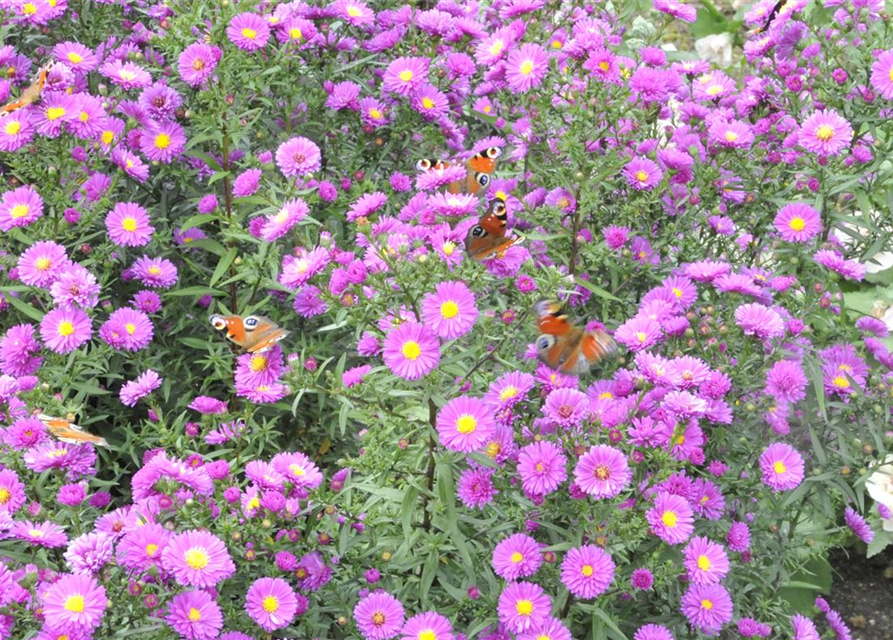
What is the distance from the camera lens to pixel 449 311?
2176 millimetres

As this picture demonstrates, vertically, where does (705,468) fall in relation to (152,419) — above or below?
above

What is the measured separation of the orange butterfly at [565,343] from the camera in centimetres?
236

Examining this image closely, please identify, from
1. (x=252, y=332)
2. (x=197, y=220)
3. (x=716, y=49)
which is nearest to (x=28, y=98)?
(x=197, y=220)

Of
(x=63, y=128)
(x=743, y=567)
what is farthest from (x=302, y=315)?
(x=743, y=567)

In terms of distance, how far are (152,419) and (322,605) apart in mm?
742

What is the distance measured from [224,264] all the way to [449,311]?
1207mm

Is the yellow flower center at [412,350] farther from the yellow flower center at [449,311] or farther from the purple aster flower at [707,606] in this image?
the purple aster flower at [707,606]

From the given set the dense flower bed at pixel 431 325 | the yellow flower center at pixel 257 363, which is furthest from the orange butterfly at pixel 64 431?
the yellow flower center at pixel 257 363

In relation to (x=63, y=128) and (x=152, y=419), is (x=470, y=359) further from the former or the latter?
(x=63, y=128)

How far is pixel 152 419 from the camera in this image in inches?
118

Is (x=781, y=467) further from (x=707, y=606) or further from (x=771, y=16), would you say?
(x=771, y=16)

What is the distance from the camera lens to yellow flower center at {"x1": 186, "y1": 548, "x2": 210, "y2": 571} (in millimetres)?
2189

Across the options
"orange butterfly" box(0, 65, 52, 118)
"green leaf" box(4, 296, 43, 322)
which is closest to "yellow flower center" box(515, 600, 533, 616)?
"green leaf" box(4, 296, 43, 322)

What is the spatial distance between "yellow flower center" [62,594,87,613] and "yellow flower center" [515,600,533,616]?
880 millimetres
